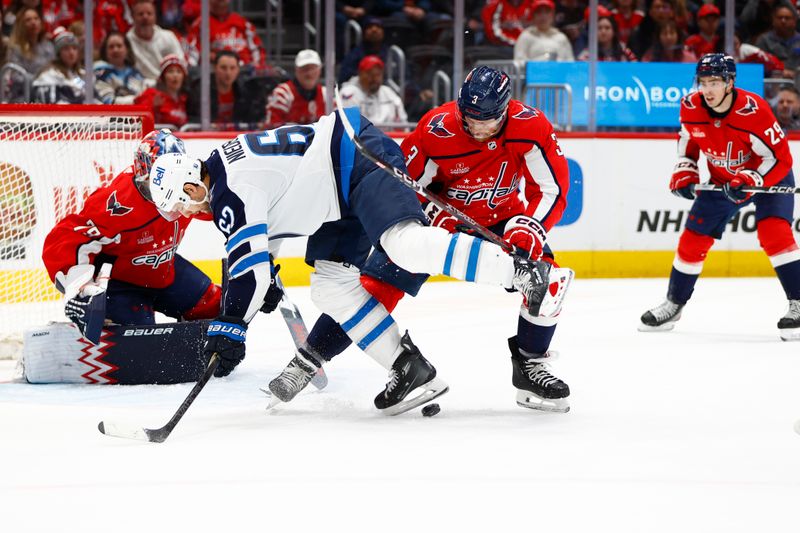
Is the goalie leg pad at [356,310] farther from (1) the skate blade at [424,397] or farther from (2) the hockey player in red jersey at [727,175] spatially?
(2) the hockey player in red jersey at [727,175]

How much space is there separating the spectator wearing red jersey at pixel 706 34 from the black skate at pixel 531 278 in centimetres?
472

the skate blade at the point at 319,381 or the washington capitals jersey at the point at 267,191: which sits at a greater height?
the washington capitals jersey at the point at 267,191

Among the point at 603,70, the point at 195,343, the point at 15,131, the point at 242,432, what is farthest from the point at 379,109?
the point at 242,432

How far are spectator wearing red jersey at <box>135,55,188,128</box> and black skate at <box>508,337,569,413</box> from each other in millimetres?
3455

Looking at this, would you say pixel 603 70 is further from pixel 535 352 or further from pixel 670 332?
pixel 535 352

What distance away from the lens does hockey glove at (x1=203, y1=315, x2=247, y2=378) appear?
9.14 ft

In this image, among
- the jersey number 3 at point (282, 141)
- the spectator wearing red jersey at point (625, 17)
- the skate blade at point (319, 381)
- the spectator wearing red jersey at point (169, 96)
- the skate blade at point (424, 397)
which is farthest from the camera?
the spectator wearing red jersey at point (625, 17)

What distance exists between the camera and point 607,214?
6699 mm

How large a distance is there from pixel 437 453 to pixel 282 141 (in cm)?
88

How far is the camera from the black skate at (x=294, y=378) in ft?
10.5

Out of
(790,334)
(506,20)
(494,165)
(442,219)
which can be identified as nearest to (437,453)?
(442,219)

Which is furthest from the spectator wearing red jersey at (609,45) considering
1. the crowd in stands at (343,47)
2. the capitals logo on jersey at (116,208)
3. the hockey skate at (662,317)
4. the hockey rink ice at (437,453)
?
the capitals logo on jersey at (116,208)

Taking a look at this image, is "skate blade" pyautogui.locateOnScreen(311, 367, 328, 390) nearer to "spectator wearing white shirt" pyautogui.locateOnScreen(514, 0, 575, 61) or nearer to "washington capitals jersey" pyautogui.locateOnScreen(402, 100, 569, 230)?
"washington capitals jersey" pyautogui.locateOnScreen(402, 100, 569, 230)

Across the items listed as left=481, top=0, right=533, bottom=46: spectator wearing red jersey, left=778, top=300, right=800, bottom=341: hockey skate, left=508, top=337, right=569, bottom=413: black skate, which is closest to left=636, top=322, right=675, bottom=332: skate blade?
left=778, top=300, right=800, bottom=341: hockey skate
